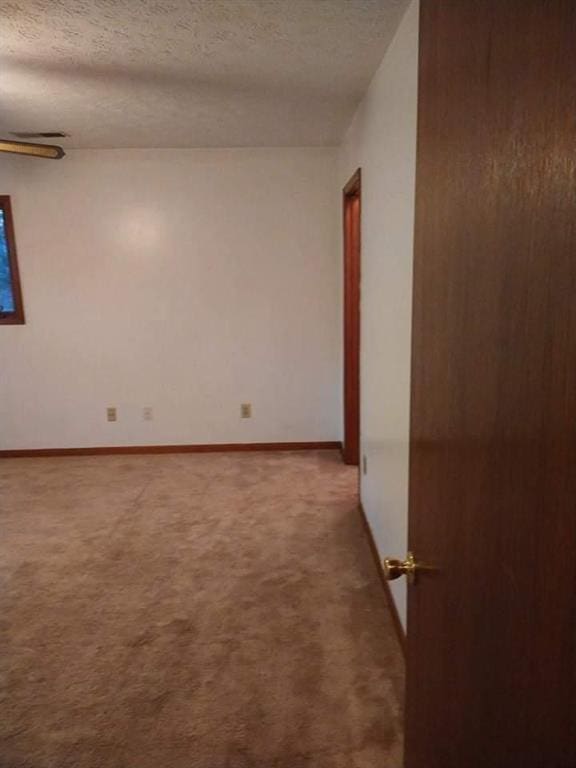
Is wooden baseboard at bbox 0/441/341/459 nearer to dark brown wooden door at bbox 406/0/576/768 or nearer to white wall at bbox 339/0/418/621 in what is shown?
white wall at bbox 339/0/418/621

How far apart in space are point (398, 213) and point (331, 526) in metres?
1.84

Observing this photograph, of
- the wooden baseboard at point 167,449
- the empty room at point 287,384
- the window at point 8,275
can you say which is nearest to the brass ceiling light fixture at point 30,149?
the empty room at point 287,384

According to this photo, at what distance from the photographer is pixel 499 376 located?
23.1 inches

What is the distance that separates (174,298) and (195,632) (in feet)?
8.74

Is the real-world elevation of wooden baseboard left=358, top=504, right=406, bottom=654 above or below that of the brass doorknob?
below

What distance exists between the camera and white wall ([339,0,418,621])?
180 centimetres

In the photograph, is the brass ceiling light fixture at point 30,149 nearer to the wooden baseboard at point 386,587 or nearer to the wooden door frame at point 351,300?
the wooden door frame at point 351,300

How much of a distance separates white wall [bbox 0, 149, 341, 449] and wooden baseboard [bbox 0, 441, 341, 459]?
6 centimetres

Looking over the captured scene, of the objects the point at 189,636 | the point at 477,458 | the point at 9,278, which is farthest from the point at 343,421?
the point at 477,458

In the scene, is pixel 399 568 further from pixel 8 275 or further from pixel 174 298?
pixel 8 275

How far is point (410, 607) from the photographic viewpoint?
108 centimetres

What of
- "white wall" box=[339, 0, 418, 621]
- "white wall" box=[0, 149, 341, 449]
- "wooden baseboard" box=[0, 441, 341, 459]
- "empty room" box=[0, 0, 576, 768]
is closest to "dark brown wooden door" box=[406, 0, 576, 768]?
"empty room" box=[0, 0, 576, 768]

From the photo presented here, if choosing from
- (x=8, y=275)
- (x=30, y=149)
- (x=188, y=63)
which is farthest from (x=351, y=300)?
(x=8, y=275)

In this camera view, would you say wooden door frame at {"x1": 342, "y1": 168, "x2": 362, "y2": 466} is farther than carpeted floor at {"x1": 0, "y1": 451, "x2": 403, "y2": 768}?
Yes
